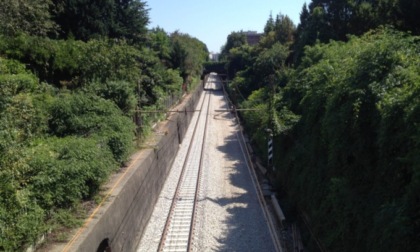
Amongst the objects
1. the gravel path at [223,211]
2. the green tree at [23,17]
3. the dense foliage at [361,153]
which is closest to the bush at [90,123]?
the gravel path at [223,211]

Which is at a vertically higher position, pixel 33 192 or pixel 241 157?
pixel 33 192

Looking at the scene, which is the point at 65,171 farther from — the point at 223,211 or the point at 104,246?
Answer: the point at 223,211

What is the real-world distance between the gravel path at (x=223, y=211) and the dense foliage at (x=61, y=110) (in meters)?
2.84

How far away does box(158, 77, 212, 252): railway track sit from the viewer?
1280cm

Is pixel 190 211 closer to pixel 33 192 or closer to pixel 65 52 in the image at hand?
pixel 33 192

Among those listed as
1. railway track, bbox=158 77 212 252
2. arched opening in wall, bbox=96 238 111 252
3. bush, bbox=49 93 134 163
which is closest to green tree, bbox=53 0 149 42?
railway track, bbox=158 77 212 252

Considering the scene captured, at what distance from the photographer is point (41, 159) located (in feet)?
32.6

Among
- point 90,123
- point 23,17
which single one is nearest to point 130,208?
point 90,123

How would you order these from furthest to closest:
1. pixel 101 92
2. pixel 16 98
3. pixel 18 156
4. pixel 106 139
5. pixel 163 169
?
pixel 163 169 < pixel 101 92 < pixel 106 139 < pixel 16 98 < pixel 18 156

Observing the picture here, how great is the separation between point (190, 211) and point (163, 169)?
16.0 ft

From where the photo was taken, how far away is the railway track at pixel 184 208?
42.0 feet

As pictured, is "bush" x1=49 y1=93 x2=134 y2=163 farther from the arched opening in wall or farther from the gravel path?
the arched opening in wall

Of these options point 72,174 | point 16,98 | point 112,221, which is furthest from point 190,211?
point 16,98

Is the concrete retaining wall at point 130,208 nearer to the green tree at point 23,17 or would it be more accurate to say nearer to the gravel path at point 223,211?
the gravel path at point 223,211
